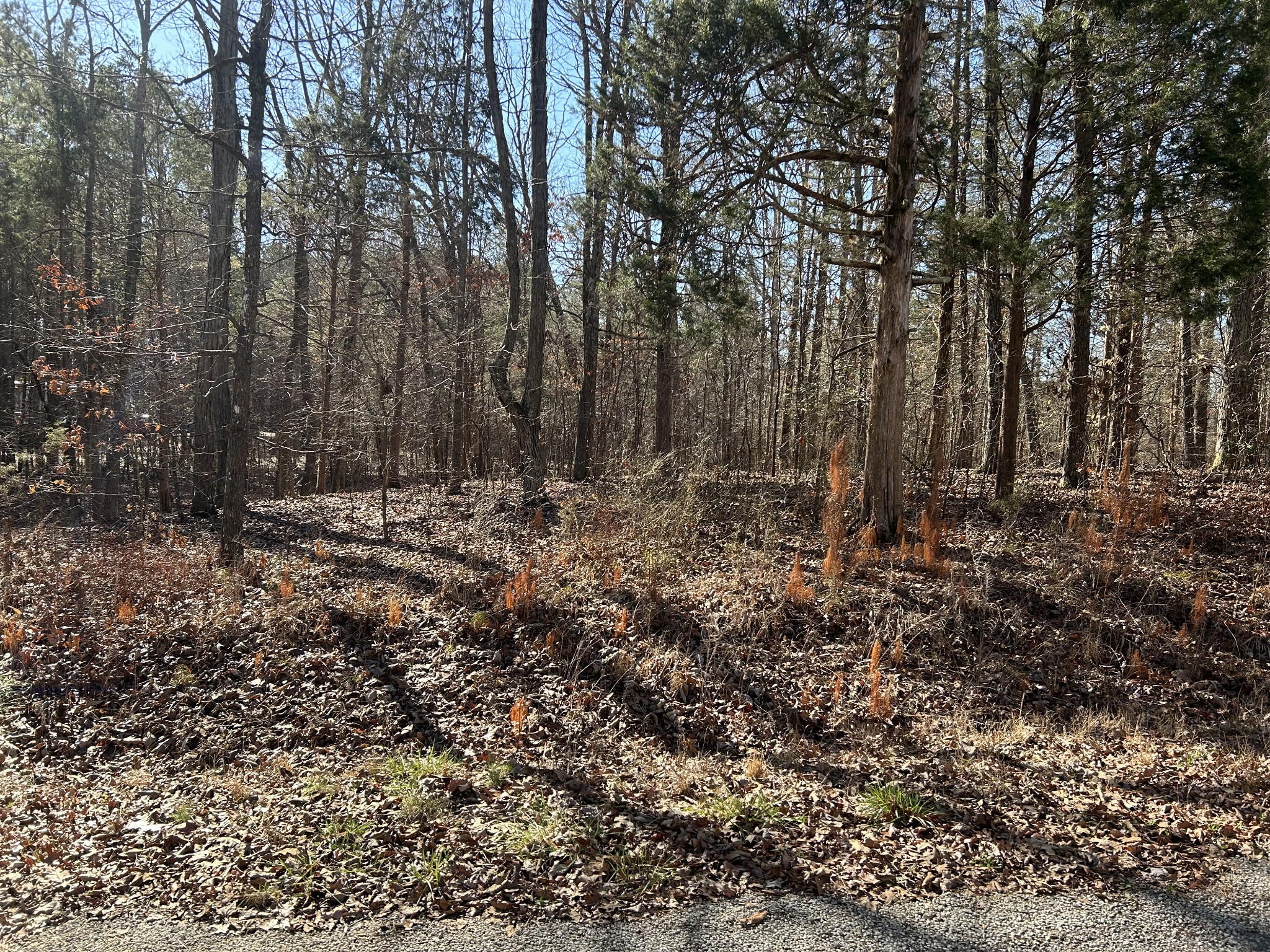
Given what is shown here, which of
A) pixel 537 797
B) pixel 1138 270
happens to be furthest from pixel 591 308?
pixel 537 797

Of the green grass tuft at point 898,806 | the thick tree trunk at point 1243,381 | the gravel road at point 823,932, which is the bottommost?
the gravel road at point 823,932

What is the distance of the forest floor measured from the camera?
3982 mm

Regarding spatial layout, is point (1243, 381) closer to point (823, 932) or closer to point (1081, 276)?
point (1081, 276)

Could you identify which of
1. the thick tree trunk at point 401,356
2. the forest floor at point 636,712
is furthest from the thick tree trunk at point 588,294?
the forest floor at point 636,712

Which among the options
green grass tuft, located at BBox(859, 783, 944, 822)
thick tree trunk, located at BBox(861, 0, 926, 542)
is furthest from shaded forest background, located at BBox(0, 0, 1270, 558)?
green grass tuft, located at BBox(859, 783, 944, 822)

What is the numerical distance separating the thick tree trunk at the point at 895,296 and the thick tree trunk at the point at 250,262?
784 centimetres

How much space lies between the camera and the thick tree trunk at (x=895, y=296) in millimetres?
8680

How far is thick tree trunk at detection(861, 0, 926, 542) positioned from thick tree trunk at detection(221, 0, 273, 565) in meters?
7.84

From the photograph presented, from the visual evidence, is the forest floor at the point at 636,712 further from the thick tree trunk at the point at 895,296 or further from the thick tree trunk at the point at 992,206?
the thick tree trunk at the point at 992,206

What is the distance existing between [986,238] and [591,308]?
29.9 feet

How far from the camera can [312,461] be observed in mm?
20250

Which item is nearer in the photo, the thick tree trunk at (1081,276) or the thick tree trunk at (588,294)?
the thick tree trunk at (1081,276)

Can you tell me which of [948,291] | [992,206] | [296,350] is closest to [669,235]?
[948,291]

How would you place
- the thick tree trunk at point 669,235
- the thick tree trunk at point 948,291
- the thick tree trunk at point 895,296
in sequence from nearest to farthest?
the thick tree trunk at point 669,235, the thick tree trunk at point 895,296, the thick tree trunk at point 948,291
